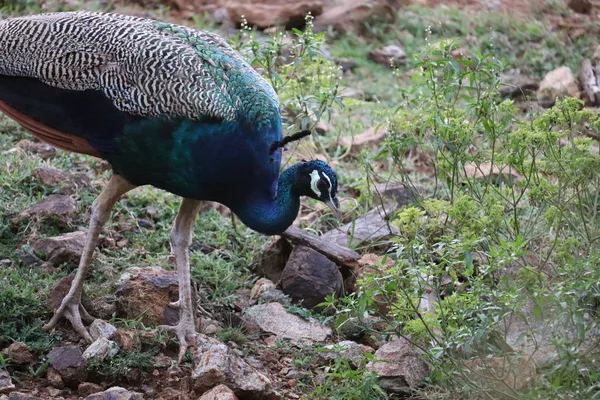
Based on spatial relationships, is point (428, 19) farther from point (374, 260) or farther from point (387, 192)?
point (374, 260)

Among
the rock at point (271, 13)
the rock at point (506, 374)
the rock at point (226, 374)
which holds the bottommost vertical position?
the rock at point (226, 374)

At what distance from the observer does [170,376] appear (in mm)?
3641

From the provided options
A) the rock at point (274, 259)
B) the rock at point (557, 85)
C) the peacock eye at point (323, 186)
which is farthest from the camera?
the rock at point (557, 85)

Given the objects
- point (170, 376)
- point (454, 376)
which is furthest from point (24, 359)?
point (454, 376)

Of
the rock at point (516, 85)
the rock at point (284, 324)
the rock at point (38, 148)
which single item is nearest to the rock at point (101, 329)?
the rock at point (284, 324)

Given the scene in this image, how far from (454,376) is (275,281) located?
157 centimetres

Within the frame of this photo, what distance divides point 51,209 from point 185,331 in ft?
3.68

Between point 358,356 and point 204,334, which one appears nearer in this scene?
point 358,356

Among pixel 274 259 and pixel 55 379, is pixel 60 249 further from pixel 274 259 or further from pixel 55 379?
pixel 274 259

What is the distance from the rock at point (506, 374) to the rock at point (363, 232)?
1.56m

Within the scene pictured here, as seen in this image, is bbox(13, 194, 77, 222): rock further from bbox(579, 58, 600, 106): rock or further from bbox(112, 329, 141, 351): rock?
bbox(579, 58, 600, 106): rock

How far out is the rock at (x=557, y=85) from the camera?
6793 millimetres

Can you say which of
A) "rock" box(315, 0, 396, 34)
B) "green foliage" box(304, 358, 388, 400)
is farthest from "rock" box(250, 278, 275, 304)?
"rock" box(315, 0, 396, 34)

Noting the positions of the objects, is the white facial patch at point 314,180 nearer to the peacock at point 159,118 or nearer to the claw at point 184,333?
the peacock at point 159,118
